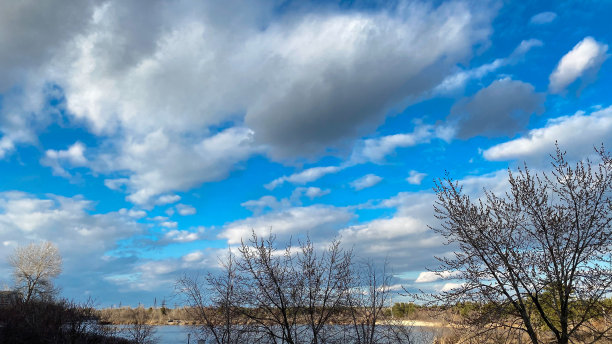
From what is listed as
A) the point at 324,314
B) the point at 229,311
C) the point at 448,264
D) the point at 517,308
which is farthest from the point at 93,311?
the point at 517,308

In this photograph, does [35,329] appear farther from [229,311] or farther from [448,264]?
[448,264]

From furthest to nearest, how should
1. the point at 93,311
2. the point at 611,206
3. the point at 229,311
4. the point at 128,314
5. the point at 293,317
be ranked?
the point at 128,314 → the point at 93,311 → the point at 229,311 → the point at 293,317 → the point at 611,206

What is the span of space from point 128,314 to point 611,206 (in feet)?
271

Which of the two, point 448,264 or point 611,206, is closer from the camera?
point 611,206

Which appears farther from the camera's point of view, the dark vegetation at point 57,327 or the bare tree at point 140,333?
the bare tree at point 140,333

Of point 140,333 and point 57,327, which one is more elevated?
point 57,327

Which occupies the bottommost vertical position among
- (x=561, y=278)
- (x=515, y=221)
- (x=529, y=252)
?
(x=561, y=278)

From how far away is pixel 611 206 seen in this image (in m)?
14.3

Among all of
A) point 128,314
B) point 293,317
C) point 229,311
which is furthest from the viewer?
point 128,314

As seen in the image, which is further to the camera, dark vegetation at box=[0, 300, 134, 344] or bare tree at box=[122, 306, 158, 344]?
bare tree at box=[122, 306, 158, 344]

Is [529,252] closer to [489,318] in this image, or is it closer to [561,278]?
[561,278]

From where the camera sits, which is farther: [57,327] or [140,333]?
[140,333]

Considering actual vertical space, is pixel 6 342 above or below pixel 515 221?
below

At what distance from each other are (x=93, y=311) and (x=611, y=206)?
27488mm
